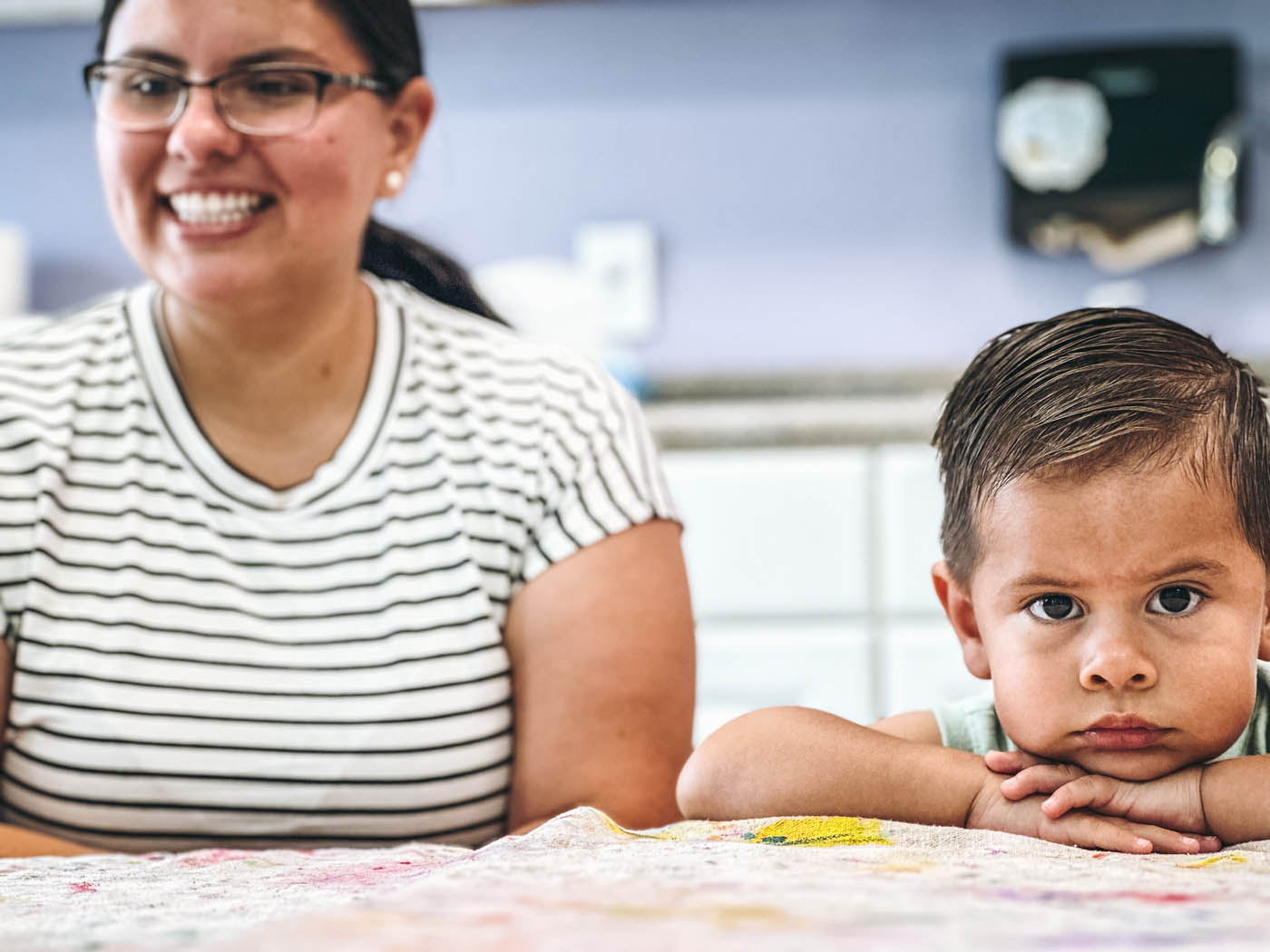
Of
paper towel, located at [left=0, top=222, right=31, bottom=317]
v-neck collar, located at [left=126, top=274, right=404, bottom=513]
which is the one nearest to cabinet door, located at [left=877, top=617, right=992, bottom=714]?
v-neck collar, located at [left=126, top=274, right=404, bottom=513]

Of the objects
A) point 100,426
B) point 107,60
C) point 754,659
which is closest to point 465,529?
point 100,426

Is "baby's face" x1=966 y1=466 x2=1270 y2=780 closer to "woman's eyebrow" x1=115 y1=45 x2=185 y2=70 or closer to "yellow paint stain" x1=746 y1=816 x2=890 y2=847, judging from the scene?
"yellow paint stain" x1=746 y1=816 x2=890 y2=847

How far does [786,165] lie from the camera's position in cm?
284

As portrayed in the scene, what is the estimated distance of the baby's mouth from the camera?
3.93 ft

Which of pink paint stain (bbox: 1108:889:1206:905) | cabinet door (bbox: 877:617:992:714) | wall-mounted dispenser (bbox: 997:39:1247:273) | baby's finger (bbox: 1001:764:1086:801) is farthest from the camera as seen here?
wall-mounted dispenser (bbox: 997:39:1247:273)

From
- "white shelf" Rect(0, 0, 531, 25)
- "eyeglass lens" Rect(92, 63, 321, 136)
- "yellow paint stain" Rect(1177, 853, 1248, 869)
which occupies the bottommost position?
"yellow paint stain" Rect(1177, 853, 1248, 869)

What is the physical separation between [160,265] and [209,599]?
299 millimetres

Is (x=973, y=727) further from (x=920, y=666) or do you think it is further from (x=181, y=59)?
(x=920, y=666)

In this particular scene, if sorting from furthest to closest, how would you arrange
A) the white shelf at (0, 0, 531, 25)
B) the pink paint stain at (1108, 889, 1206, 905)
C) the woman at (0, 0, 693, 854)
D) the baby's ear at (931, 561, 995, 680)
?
the white shelf at (0, 0, 531, 25) → the woman at (0, 0, 693, 854) → the baby's ear at (931, 561, 995, 680) → the pink paint stain at (1108, 889, 1206, 905)

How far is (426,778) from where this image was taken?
1.14 m

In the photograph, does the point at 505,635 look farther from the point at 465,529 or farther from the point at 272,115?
the point at 272,115

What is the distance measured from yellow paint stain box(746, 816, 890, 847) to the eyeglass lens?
2.46 feet

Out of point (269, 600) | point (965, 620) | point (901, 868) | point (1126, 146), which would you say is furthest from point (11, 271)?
point (901, 868)

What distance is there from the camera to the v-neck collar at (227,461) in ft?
3.99
